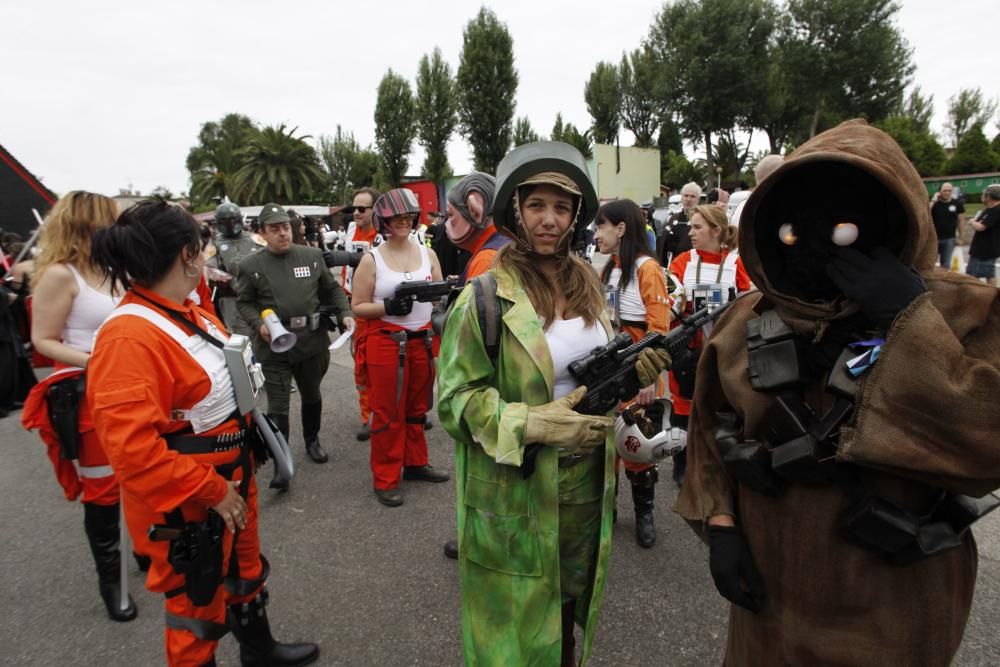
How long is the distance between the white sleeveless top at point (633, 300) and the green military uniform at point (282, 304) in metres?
2.32

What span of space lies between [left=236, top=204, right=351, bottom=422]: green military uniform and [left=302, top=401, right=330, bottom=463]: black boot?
28 cm

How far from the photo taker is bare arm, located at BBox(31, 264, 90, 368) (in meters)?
2.56

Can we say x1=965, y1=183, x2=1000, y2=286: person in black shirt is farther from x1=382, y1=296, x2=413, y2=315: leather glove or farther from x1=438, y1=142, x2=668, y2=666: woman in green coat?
x1=438, y1=142, x2=668, y2=666: woman in green coat

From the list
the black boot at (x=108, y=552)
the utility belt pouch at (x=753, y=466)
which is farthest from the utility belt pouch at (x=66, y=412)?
the utility belt pouch at (x=753, y=466)

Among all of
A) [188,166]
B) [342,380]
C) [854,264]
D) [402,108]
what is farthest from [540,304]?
[188,166]

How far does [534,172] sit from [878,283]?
1.08 m

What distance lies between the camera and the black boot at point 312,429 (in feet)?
15.2

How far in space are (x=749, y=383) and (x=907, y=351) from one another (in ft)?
1.23

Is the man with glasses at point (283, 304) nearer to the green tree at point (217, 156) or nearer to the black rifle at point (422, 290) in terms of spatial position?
the black rifle at point (422, 290)

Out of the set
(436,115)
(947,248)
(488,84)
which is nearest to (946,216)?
(947,248)

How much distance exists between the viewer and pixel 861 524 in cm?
121

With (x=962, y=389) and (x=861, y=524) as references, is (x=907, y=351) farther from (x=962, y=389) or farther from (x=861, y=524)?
(x=861, y=524)

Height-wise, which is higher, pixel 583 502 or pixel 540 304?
pixel 540 304

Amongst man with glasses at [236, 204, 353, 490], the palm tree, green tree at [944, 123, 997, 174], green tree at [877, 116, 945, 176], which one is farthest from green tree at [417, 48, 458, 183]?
man with glasses at [236, 204, 353, 490]
